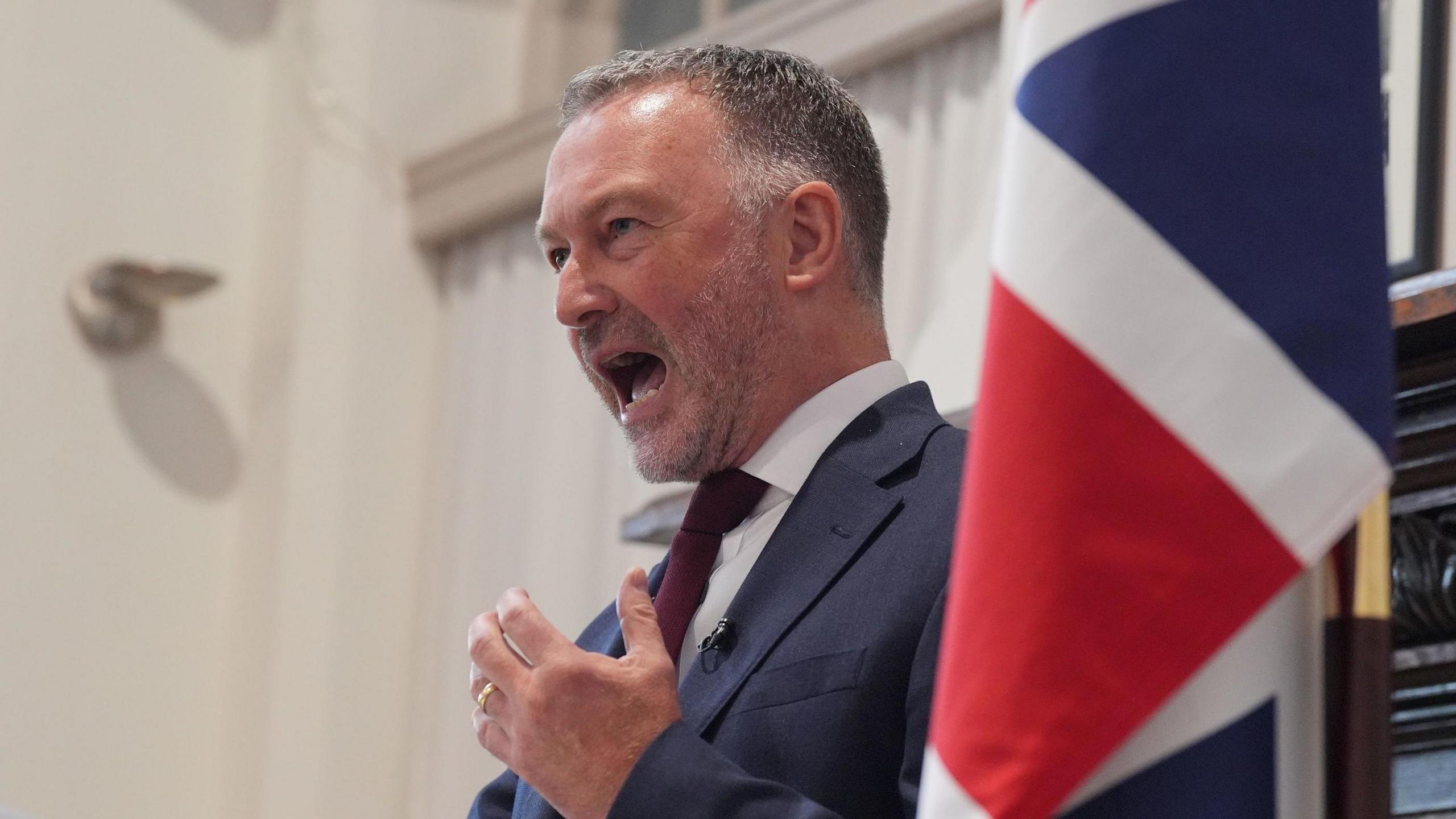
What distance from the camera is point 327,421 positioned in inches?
207

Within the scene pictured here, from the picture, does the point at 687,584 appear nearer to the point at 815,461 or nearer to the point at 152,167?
the point at 815,461

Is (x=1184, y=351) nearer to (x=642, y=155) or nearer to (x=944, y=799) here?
(x=944, y=799)

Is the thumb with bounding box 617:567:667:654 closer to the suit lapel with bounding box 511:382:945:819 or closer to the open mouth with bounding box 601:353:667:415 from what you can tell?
the suit lapel with bounding box 511:382:945:819

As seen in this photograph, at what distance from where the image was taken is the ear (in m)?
1.82

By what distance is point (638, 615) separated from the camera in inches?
56.4

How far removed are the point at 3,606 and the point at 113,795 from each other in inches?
23.8

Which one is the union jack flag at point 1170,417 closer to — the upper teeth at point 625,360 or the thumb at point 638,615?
the thumb at point 638,615

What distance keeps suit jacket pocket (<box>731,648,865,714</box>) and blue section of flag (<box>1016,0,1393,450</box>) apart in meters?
0.51

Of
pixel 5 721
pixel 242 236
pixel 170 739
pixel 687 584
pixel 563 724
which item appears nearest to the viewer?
pixel 563 724

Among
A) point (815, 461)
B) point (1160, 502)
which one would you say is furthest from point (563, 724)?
point (1160, 502)

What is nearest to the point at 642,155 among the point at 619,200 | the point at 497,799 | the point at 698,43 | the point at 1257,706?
the point at 619,200

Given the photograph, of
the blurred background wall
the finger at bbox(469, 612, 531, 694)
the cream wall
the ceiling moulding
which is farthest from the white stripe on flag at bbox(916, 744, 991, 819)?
the cream wall

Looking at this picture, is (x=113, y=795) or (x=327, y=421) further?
(x=327, y=421)

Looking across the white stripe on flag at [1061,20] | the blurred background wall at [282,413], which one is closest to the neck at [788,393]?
the white stripe on flag at [1061,20]
